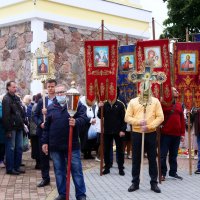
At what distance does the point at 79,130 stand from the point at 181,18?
11986 millimetres

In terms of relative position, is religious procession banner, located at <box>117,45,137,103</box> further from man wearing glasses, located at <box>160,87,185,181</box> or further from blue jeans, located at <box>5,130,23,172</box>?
blue jeans, located at <box>5,130,23,172</box>

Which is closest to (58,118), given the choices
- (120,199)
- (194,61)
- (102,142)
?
(120,199)

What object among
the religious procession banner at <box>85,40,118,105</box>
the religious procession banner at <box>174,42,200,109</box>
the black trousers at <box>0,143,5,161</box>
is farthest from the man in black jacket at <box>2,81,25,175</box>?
the religious procession banner at <box>174,42,200,109</box>

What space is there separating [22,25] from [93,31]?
2.44 m

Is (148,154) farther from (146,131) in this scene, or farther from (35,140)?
(35,140)

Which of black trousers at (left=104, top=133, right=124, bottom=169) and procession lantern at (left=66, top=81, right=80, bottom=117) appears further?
black trousers at (left=104, top=133, right=124, bottom=169)

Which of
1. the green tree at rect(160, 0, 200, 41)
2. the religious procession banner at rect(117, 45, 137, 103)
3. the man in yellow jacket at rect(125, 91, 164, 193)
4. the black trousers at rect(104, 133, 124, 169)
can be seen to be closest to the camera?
the man in yellow jacket at rect(125, 91, 164, 193)

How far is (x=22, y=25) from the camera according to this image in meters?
14.5

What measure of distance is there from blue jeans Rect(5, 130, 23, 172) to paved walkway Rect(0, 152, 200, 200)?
0.26 meters

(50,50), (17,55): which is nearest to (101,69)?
(50,50)

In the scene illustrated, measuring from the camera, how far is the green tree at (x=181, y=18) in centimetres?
1948

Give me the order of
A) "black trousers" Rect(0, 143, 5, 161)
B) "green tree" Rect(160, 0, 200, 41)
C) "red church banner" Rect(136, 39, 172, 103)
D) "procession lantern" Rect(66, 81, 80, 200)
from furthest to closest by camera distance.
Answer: "green tree" Rect(160, 0, 200, 41) → "black trousers" Rect(0, 143, 5, 161) → "red church banner" Rect(136, 39, 172, 103) → "procession lantern" Rect(66, 81, 80, 200)

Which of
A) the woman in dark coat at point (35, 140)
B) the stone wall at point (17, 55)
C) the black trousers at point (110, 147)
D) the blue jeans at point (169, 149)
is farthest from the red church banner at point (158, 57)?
the stone wall at point (17, 55)

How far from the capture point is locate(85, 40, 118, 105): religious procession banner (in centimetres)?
1039
